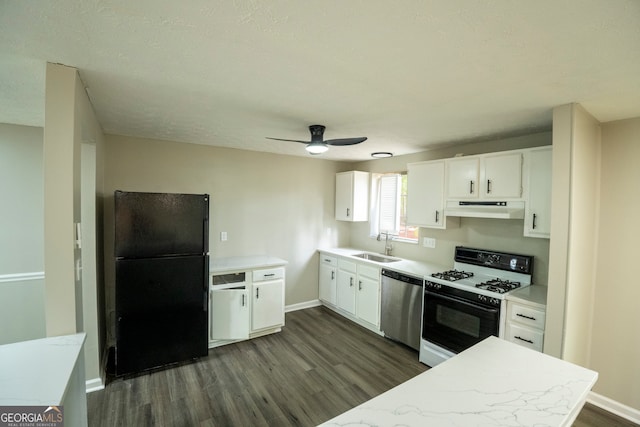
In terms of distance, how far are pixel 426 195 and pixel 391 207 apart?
2.99 feet

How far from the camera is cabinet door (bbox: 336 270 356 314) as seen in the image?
394 cm

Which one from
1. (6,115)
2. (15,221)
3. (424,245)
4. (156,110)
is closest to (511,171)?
(424,245)

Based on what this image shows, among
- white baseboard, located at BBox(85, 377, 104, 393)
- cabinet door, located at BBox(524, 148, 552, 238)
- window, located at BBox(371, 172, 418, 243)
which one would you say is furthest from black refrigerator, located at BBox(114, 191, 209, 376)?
cabinet door, located at BBox(524, 148, 552, 238)

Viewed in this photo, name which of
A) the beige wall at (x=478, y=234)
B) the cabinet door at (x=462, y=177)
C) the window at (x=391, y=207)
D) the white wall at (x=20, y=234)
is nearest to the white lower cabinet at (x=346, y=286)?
the beige wall at (x=478, y=234)

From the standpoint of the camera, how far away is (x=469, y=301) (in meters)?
2.62

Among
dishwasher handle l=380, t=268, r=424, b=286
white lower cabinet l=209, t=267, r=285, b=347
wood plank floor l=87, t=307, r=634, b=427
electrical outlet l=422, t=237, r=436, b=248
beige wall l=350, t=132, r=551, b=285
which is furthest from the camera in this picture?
electrical outlet l=422, t=237, r=436, b=248

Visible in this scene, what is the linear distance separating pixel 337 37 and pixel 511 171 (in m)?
2.24

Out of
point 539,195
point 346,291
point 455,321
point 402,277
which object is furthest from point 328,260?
point 539,195

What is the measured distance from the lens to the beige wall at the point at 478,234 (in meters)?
2.77

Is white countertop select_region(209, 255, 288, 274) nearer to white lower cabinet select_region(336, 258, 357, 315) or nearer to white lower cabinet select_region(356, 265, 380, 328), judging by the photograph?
white lower cabinet select_region(336, 258, 357, 315)

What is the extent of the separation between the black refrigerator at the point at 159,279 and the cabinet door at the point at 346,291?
6.27 ft

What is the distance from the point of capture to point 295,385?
261 centimetres

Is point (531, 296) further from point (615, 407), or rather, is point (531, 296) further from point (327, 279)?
point (327, 279)

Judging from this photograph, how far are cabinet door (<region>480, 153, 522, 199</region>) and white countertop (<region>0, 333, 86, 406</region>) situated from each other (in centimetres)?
333
